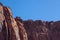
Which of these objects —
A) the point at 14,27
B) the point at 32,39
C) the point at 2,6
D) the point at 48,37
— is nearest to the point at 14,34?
the point at 14,27

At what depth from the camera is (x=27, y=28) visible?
102312 millimetres

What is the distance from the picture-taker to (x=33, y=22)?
343ft

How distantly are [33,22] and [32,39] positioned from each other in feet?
29.0

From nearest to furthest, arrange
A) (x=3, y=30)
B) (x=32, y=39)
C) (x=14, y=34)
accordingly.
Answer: (x=3, y=30)
(x=14, y=34)
(x=32, y=39)

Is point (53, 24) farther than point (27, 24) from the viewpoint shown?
Yes

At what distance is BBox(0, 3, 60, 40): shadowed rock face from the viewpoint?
7111 cm

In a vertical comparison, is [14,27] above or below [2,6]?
below

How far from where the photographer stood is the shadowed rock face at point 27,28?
71.1 m

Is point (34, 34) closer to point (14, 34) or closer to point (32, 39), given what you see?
point (32, 39)

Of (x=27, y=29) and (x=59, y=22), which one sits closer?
(x=27, y=29)

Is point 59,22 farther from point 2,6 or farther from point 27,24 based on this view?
point 2,6

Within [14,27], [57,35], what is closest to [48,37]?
[57,35]

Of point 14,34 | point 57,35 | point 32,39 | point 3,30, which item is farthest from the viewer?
point 57,35

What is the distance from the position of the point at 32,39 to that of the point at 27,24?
7.40 metres
